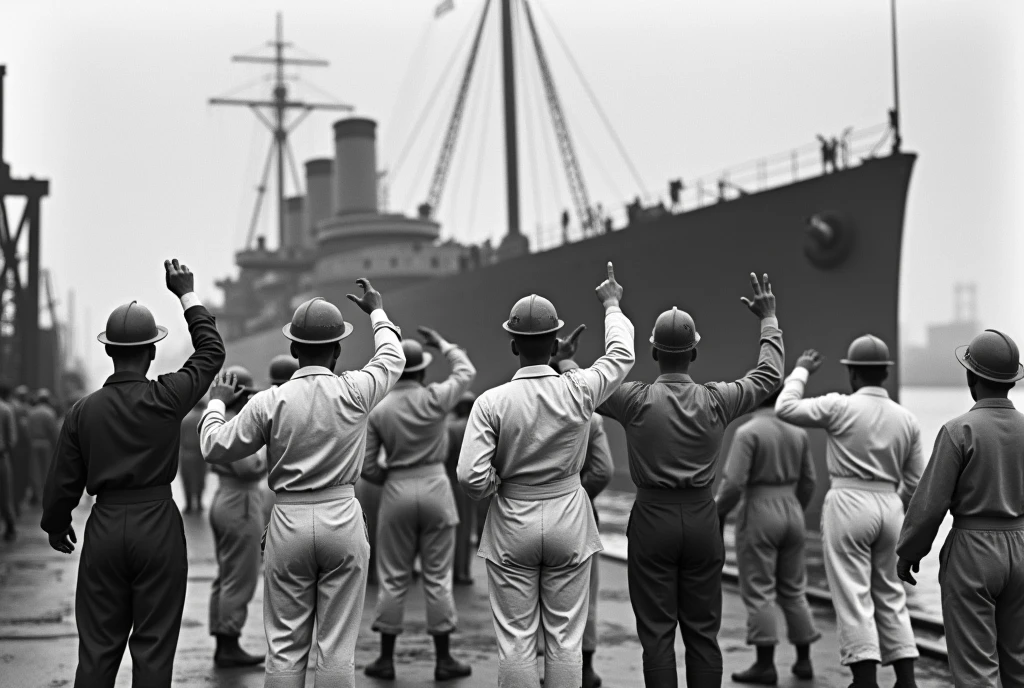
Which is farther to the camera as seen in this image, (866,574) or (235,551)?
(235,551)

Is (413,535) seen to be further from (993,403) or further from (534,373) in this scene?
(993,403)

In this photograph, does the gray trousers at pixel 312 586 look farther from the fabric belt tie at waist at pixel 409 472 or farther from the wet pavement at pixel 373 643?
the fabric belt tie at waist at pixel 409 472

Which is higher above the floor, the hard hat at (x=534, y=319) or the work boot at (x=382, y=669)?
the hard hat at (x=534, y=319)

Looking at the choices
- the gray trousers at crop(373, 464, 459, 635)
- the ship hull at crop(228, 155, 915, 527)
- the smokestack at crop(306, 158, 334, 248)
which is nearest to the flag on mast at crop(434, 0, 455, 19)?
the ship hull at crop(228, 155, 915, 527)

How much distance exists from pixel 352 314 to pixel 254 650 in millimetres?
25640

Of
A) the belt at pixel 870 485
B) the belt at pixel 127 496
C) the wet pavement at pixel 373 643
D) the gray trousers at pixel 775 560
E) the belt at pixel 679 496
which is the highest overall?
the belt at pixel 127 496

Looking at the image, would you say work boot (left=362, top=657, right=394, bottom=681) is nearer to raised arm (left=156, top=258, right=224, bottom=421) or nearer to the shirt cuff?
raised arm (left=156, top=258, right=224, bottom=421)

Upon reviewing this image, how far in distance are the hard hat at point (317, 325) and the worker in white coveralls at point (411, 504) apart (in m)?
1.54

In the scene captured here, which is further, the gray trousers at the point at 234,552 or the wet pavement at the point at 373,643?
the gray trousers at the point at 234,552

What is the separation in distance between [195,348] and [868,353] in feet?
11.3

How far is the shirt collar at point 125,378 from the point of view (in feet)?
14.3

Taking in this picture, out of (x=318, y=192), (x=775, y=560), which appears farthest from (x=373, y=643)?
(x=318, y=192)

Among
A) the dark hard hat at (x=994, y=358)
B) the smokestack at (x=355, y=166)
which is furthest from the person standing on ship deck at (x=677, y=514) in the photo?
the smokestack at (x=355, y=166)

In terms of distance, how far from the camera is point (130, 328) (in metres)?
4.42
